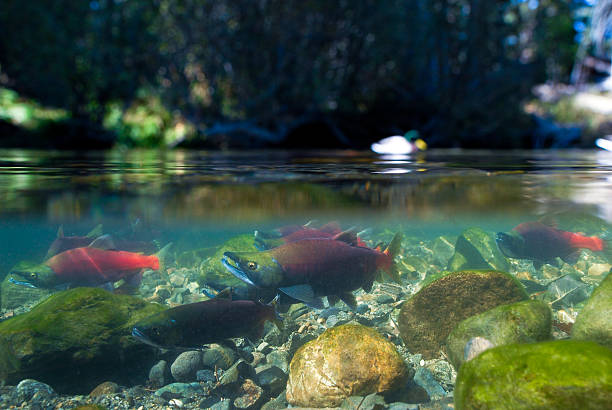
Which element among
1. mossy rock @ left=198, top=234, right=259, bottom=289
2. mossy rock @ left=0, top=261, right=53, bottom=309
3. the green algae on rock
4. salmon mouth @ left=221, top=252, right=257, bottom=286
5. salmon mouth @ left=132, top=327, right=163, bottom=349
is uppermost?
salmon mouth @ left=221, top=252, right=257, bottom=286

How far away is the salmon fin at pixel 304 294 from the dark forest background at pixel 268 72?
1440cm

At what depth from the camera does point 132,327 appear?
4016 mm

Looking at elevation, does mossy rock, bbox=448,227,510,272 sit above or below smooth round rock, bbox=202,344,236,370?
above

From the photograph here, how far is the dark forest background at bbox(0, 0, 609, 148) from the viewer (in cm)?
1809

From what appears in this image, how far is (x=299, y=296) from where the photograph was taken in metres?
4.01

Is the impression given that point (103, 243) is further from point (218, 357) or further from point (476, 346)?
point (476, 346)

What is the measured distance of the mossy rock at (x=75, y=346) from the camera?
384 centimetres

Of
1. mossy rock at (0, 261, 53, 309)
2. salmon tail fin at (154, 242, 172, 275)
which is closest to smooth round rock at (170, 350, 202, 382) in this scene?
salmon tail fin at (154, 242, 172, 275)

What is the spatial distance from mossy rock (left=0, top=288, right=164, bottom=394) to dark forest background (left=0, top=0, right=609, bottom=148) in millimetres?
14648

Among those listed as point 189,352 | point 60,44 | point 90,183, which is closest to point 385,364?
point 189,352

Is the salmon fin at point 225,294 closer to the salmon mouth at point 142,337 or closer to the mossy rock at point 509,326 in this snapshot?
the salmon mouth at point 142,337

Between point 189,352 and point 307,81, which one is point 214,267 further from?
point 307,81

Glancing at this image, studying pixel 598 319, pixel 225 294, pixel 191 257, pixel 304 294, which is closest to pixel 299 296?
pixel 304 294

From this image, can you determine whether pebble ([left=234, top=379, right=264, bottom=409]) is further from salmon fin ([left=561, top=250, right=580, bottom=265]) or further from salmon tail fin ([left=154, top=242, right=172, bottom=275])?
salmon fin ([left=561, top=250, right=580, bottom=265])
